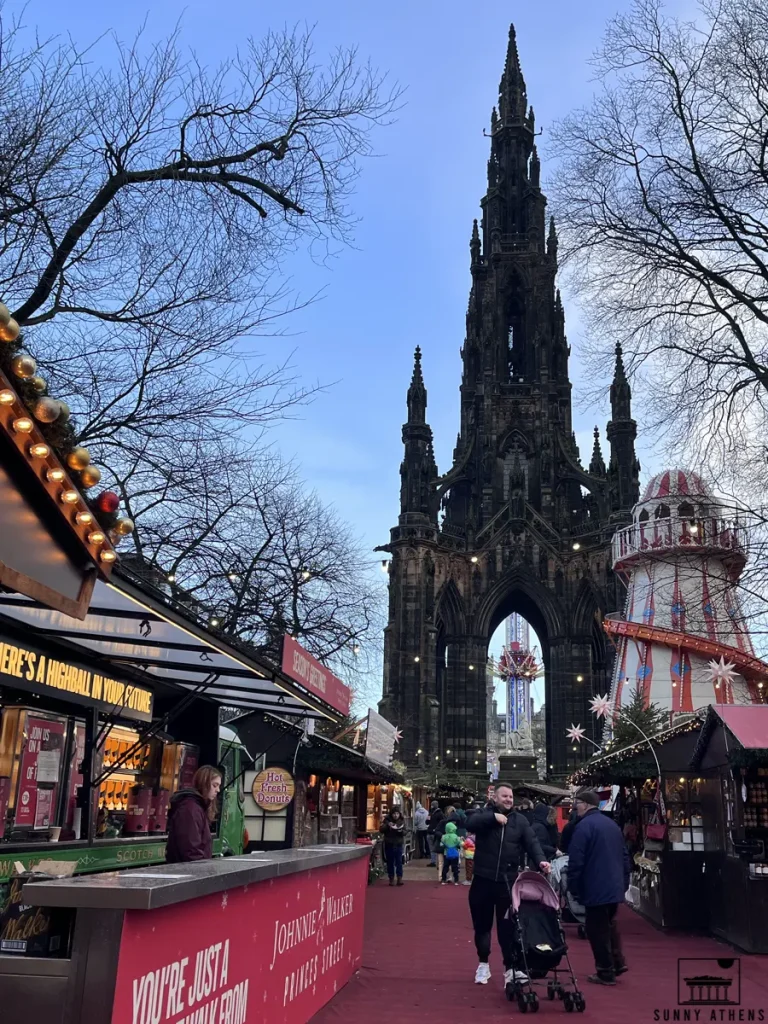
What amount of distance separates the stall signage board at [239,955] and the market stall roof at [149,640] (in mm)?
1822

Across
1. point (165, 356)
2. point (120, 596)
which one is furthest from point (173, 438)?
point (120, 596)

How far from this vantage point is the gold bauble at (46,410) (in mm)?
3480

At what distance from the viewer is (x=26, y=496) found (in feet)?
12.7

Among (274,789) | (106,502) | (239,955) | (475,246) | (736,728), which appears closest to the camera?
(106,502)

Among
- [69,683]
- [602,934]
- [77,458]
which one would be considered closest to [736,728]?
[602,934]

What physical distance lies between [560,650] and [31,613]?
50884mm

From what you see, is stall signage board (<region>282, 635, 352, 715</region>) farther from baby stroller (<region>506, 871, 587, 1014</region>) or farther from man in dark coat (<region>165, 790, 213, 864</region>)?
baby stroller (<region>506, 871, 587, 1014</region>)

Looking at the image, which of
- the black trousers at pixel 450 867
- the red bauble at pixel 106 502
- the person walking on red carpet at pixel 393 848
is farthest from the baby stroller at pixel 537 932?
the black trousers at pixel 450 867

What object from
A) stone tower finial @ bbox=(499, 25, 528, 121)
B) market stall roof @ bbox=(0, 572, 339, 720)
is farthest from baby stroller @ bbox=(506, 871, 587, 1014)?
stone tower finial @ bbox=(499, 25, 528, 121)

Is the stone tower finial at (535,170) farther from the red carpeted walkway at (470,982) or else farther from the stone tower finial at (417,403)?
the red carpeted walkway at (470,982)

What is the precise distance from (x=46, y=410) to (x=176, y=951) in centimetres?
222

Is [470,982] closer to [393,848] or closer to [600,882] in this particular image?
[600,882]

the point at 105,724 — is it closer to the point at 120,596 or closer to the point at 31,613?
the point at 31,613

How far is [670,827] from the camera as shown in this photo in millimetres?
13625
